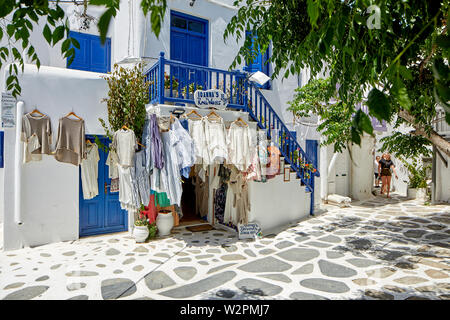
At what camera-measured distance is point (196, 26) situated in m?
9.80

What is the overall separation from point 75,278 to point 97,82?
4.73 meters

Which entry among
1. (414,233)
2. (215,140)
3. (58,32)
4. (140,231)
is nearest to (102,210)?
(140,231)

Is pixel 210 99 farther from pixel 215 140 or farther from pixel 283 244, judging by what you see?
pixel 283 244

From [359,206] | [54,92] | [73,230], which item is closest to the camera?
[54,92]

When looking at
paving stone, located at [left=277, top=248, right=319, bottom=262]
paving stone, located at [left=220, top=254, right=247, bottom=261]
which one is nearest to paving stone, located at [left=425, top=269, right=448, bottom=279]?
paving stone, located at [left=277, top=248, right=319, bottom=262]

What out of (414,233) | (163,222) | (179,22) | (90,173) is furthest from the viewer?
(179,22)

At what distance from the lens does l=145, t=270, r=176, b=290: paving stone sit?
5.22 m

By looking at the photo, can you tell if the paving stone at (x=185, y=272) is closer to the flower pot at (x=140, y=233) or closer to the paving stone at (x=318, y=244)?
the flower pot at (x=140, y=233)

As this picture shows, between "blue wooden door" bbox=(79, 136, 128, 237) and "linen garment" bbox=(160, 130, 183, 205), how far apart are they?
8.50ft

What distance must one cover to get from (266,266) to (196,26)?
791 centimetres

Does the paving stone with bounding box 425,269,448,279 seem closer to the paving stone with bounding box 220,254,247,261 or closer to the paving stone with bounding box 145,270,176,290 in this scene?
the paving stone with bounding box 220,254,247,261
